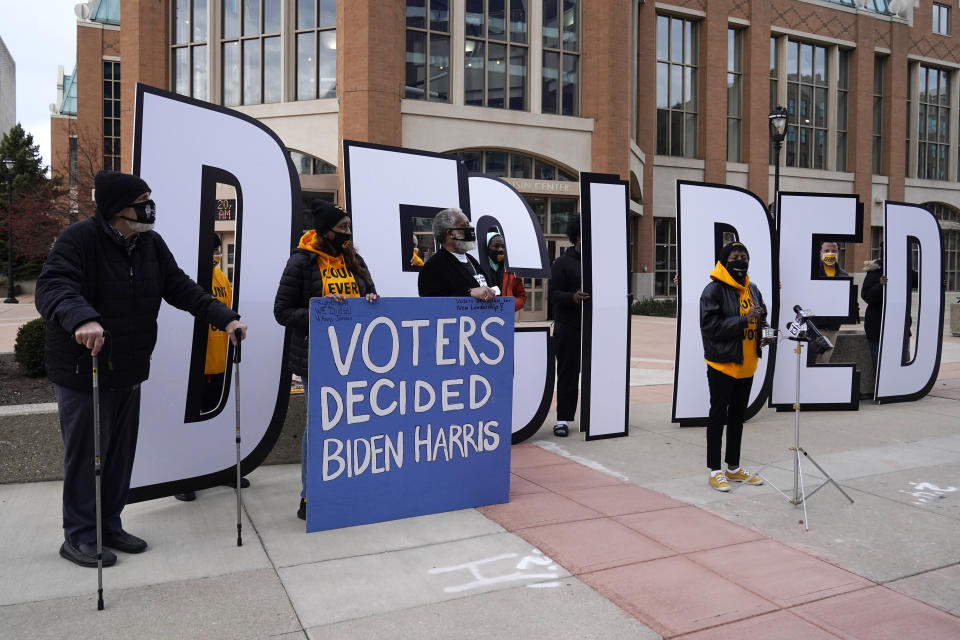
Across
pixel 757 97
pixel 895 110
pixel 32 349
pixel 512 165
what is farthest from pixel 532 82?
pixel 895 110

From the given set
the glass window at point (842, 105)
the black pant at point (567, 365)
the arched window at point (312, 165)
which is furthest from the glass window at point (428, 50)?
the glass window at point (842, 105)

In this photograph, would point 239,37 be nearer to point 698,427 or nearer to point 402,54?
point 402,54

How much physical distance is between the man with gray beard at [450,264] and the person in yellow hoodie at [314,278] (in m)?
0.60

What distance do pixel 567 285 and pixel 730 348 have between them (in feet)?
7.77

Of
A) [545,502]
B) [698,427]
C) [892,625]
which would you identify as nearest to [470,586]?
[545,502]

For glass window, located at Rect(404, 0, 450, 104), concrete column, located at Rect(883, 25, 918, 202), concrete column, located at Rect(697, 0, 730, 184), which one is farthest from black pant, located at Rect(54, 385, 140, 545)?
concrete column, located at Rect(883, 25, 918, 202)

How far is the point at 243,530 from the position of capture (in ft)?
15.0

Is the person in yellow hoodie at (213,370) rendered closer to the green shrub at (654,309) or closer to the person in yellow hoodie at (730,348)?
the person in yellow hoodie at (730,348)

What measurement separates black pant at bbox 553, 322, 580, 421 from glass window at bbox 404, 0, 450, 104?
1813 cm

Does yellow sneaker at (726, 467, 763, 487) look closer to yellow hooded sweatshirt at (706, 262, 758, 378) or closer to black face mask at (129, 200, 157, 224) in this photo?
yellow hooded sweatshirt at (706, 262, 758, 378)

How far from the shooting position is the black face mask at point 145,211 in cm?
399

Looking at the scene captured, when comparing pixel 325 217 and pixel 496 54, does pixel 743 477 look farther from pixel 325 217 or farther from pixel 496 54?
pixel 496 54

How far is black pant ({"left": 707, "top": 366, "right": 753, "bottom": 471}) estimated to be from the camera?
558 centimetres

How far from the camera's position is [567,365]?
7.57 m
